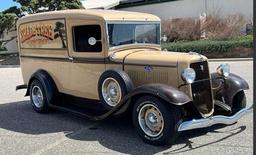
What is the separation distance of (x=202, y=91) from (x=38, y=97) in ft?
12.0

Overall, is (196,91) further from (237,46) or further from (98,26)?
(237,46)

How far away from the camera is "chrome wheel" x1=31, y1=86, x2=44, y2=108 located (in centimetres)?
893

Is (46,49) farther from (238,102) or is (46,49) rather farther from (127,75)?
(238,102)

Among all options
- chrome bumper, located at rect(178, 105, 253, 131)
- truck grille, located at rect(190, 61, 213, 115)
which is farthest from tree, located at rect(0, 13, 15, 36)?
chrome bumper, located at rect(178, 105, 253, 131)

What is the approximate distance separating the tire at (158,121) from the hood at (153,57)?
717mm

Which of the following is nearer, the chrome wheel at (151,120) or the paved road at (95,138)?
the paved road at (95,138)

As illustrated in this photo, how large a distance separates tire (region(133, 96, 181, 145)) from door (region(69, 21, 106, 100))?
133cm

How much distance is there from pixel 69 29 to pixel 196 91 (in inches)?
107

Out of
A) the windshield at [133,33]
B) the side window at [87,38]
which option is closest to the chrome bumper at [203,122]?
the windshield at [133,33]

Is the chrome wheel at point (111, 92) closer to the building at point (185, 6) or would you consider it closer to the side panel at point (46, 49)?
the side panel at point (46, 49)

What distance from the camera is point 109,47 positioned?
7453mm

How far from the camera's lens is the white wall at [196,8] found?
26.4m

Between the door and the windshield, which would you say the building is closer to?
the windshield

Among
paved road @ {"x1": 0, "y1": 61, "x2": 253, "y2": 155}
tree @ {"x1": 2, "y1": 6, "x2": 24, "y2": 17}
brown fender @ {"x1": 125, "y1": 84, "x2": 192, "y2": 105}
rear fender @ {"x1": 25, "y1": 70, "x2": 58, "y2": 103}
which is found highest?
tree @ {"x1": 2, "y1": 6, "x2": 24, "y2": 17}
